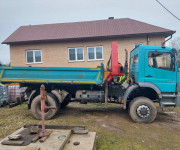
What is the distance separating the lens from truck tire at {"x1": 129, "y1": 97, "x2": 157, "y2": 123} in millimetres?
5113

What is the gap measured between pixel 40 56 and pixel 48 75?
7687 mm

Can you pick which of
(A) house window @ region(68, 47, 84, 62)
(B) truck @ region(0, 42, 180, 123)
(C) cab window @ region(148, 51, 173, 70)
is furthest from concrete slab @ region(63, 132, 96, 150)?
(A) house window @ region(68, 47, 84, 62)

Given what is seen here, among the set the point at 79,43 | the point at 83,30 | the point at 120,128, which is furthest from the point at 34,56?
the point at 120,128

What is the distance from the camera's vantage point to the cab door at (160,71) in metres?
5.24

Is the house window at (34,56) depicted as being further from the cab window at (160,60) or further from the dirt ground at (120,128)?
the cab window at (160,60)

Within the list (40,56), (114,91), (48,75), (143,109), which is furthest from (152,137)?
(40,56)

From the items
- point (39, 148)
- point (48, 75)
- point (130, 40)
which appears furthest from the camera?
point (130, 40)

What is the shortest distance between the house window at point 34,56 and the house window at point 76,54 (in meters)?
2.58

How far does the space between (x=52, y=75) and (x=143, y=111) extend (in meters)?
3.43

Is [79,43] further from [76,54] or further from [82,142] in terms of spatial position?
[82,142]

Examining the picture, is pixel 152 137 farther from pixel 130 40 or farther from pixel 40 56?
pixel 40 56

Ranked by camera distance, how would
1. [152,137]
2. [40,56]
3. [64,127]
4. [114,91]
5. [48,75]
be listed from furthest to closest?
[40,56] < [114,91] < [48,75] < [152,137] < [64,127]

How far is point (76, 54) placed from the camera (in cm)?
1220

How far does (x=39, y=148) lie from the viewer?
270 cm
